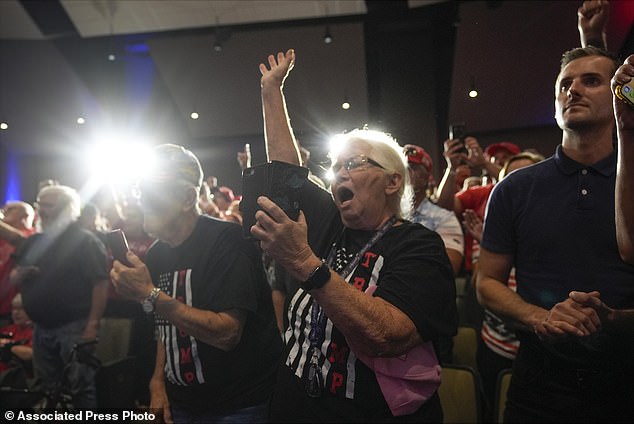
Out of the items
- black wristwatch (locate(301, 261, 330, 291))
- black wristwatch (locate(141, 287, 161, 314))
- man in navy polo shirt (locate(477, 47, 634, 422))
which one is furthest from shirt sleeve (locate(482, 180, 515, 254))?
black wristwatch (locate(141, 287, 161, 314))

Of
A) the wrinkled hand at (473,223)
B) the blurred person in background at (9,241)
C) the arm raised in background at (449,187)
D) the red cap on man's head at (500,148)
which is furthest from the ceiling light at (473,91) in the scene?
the blurred person in background at (9,241)

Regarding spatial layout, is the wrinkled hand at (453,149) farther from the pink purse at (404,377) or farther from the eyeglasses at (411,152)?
the pink purse at (404,377)

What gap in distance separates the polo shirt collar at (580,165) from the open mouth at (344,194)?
530 millimetres

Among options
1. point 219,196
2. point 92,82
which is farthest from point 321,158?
point 92,82

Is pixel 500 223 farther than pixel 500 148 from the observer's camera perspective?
No

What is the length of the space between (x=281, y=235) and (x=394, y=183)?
47 centimetres

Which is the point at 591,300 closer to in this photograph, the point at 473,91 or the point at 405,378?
the point at 405,378

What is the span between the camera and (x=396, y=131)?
124 cm

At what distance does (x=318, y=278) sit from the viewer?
2.66ft

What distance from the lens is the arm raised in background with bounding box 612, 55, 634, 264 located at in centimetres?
69

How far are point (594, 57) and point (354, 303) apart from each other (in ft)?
2.44

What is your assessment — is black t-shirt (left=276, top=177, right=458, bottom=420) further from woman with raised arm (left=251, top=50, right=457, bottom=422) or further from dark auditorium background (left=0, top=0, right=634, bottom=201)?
dark auditorium background (left=0, top=0, right=634, bottom=201)

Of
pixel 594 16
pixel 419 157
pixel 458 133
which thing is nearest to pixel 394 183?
pixel 458 133

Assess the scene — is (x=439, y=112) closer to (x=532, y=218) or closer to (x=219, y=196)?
(x=532, y=218)
